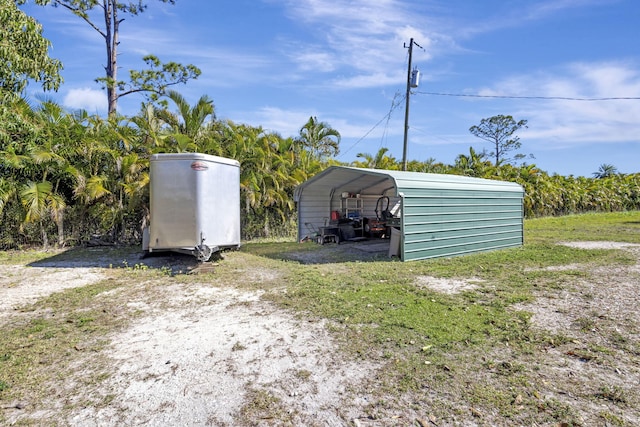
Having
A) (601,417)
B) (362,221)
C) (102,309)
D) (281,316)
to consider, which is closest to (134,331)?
(102,309)

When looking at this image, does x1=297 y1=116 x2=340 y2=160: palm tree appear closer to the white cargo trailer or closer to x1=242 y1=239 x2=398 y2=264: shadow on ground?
x1=242 y1=239 x2=398 y2=264: shadow on ground

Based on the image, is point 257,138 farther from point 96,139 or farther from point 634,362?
point 634,362

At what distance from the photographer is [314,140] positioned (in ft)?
52.6

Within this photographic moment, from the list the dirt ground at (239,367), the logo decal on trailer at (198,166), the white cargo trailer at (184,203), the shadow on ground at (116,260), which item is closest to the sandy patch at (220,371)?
the dirt ground at (239,367)

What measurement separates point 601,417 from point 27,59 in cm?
883

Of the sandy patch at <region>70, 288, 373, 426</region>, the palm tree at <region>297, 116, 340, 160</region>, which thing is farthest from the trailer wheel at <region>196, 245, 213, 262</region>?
the palm tree at <region>297, 116, 340, 160</region>

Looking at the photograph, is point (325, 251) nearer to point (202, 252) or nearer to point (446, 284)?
point (202, 252)

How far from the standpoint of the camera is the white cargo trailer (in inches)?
294

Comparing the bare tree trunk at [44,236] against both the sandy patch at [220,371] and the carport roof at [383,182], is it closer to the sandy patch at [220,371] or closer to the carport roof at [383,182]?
the carport roof at [383,182]

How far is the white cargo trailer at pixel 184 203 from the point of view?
7477 millimetres

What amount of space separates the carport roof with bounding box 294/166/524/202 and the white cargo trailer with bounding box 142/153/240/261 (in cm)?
396

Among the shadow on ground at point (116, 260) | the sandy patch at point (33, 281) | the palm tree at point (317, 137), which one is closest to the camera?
the sandy patch at point (33, 281)

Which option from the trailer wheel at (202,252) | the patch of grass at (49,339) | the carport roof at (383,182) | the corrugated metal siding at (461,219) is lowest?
the patch of grass at (49,339)

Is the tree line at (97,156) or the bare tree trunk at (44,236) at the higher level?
the tree line at (97,156)
